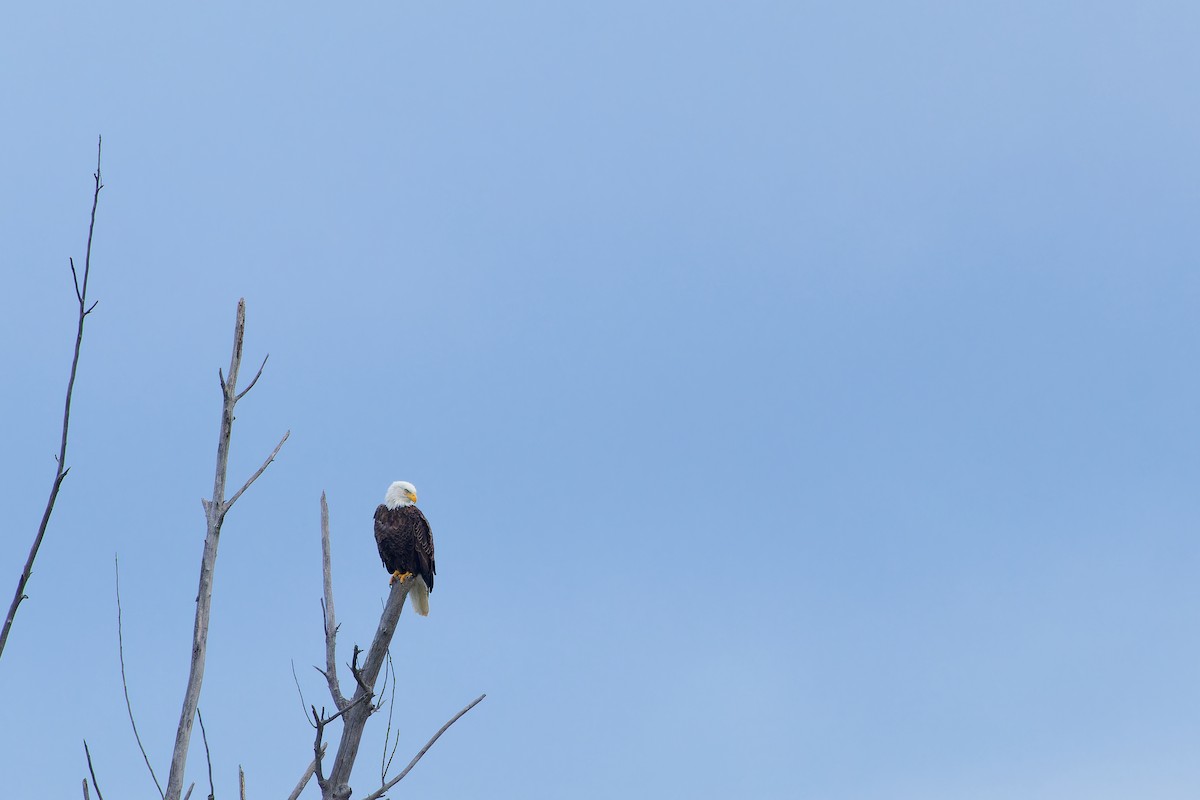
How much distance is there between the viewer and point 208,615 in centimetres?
300

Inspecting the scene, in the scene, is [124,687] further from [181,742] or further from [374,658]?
[374,658]

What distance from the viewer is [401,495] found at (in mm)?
13523

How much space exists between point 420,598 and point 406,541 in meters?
0.94

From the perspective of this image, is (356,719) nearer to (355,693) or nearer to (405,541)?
(355,693)

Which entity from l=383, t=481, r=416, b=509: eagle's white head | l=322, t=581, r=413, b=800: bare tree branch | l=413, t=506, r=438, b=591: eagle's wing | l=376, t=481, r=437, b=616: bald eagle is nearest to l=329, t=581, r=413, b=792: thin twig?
l=322, t=581, r=413, b=800: bare tree branch

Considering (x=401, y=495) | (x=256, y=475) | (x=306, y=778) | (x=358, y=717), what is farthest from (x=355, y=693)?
(x=401, y=495)

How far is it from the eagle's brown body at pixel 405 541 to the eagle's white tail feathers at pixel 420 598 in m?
0.11

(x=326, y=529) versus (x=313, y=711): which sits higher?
(x=326, y=529)

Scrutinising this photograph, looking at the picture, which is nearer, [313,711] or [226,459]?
[226,459]

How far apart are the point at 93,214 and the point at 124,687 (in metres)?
1.29

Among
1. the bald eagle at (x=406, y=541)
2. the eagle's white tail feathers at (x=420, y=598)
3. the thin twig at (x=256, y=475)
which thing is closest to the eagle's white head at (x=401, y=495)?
the bald eagle at (x=406, y=541)

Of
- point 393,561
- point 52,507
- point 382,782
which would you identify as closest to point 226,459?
point 52,507

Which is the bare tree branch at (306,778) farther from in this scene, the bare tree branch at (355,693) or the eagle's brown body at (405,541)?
the eagle's brown body at (405,541)

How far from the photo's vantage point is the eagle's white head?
1348 cm
